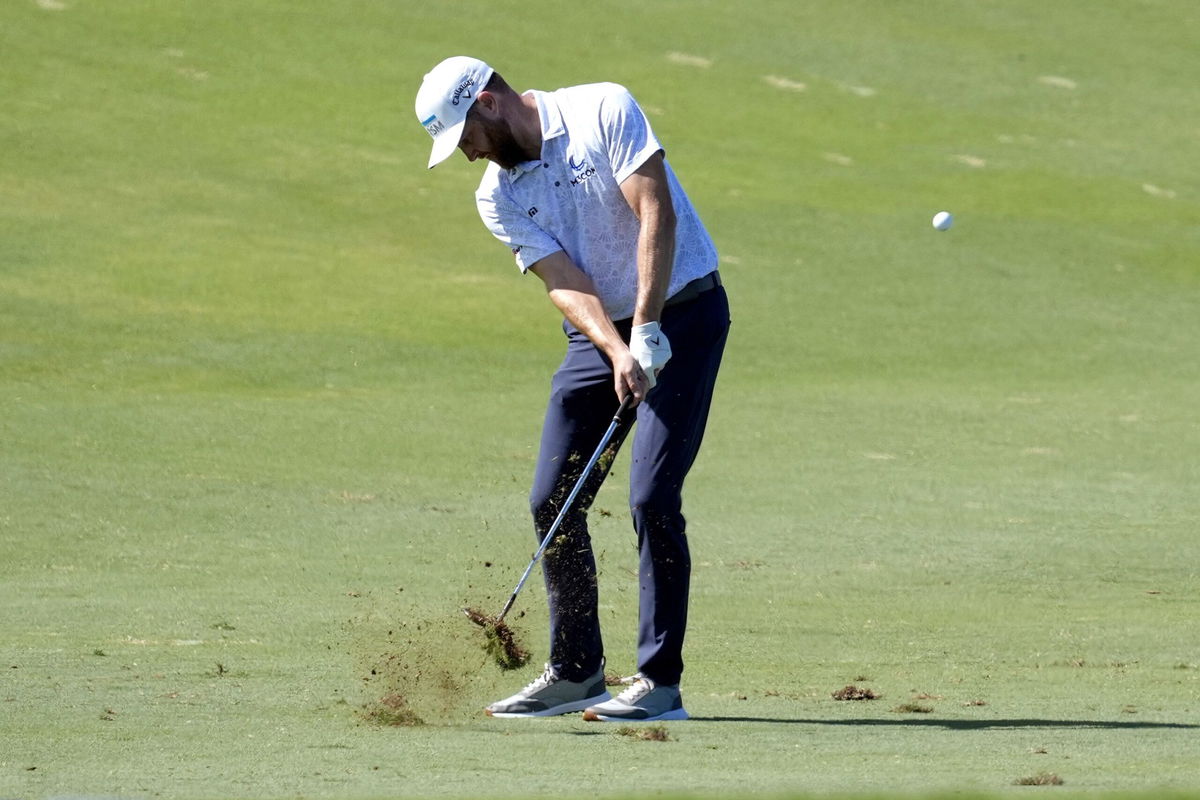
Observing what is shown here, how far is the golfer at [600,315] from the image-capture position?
19.3ft

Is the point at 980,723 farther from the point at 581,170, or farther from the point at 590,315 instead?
the point at 581,170

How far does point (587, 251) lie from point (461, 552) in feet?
12.2

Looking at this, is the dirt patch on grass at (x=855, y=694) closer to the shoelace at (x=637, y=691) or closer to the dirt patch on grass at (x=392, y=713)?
the shoelace at (x=637, y=691)

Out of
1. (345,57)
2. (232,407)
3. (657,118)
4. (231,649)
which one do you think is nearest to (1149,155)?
(657,118)

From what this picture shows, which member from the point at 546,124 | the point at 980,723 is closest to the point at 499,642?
the point at 980,723

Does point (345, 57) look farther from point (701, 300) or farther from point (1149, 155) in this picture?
point (701, 300)

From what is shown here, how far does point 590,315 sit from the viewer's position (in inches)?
235

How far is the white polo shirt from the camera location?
596cm

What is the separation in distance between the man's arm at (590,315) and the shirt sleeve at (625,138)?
0.33 m

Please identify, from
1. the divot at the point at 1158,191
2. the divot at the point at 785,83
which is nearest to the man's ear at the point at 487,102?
the divot at the point at 1158,191

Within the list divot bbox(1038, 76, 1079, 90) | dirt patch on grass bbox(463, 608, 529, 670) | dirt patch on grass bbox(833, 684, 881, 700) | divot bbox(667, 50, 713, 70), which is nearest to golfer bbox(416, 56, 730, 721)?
dirt patch on grass bbox(463, 608, 529, 670)

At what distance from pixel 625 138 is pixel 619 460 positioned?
7611 mm

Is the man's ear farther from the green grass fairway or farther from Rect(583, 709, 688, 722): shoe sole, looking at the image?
Rect(583, 709, 688, 722): shoe sole

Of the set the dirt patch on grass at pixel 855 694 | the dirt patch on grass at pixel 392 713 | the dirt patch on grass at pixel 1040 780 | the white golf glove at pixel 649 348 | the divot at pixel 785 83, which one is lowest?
the divot at pixel 785 83
